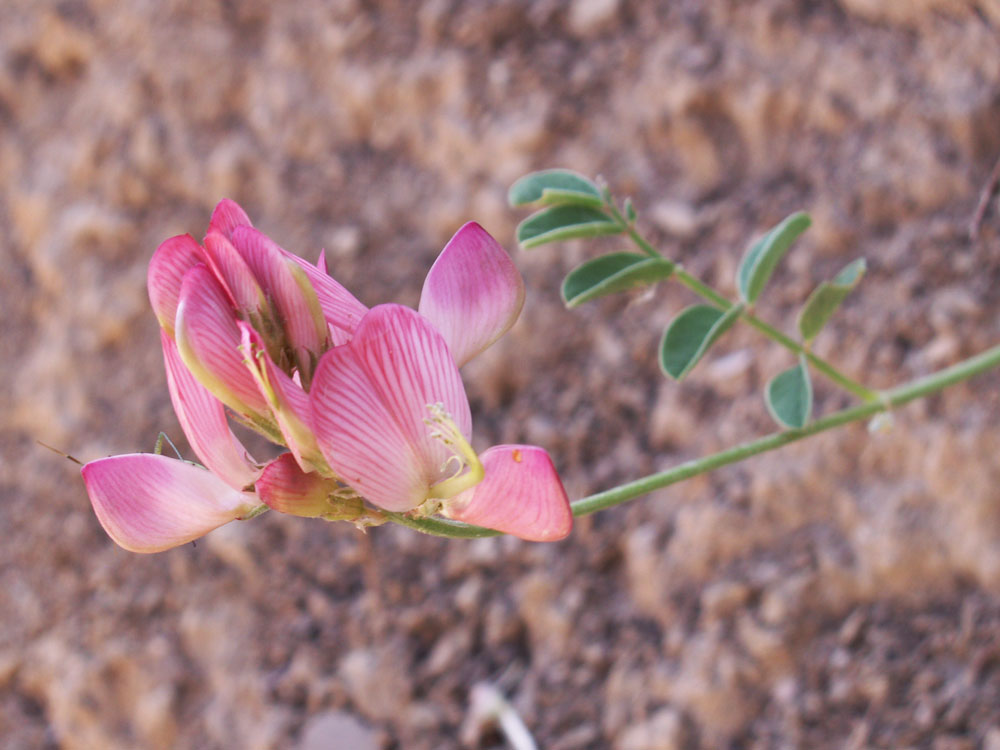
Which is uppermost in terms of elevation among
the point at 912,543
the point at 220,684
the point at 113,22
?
the point at 113,22

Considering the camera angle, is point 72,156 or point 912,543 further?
point 72,156

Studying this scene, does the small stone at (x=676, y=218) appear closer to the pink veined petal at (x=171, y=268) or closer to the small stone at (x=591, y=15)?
the small stone at (x=591, y=15)

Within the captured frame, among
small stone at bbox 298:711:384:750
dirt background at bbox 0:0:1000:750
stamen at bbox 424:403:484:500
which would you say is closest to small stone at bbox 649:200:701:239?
dirt background at bbox 0:0:1000:750

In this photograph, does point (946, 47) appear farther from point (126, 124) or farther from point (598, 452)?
point (126, 124)

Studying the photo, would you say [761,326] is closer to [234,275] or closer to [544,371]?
[234,275]

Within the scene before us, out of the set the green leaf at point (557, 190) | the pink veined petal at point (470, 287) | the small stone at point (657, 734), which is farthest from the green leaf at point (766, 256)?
the small stone at point (657, 734)

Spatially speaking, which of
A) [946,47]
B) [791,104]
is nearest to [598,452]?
[791,104]
